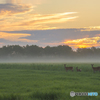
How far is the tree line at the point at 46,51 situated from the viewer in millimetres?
153125

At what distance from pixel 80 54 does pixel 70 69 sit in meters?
132

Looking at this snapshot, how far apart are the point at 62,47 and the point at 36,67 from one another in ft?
398

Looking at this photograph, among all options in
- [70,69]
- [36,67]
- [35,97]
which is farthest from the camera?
[36,67]

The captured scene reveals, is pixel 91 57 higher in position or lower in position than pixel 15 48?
lower

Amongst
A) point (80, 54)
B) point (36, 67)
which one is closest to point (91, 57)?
point (80, 54)

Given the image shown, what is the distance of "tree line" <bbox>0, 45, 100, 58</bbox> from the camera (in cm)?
15312

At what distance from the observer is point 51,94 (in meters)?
12.0

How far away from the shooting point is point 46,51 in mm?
155375

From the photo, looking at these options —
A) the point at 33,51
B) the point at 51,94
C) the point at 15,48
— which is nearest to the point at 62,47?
the point at 33,51

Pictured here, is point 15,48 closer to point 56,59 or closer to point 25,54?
point 25,54

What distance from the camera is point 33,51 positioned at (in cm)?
15362

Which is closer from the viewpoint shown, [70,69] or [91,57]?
[70,69]

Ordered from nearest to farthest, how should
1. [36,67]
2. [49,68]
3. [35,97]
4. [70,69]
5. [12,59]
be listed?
[35,97], [70,69], [49,68], [36,67], [12,59]

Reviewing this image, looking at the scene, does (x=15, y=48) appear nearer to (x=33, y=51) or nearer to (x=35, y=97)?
(x=33, y=51)
